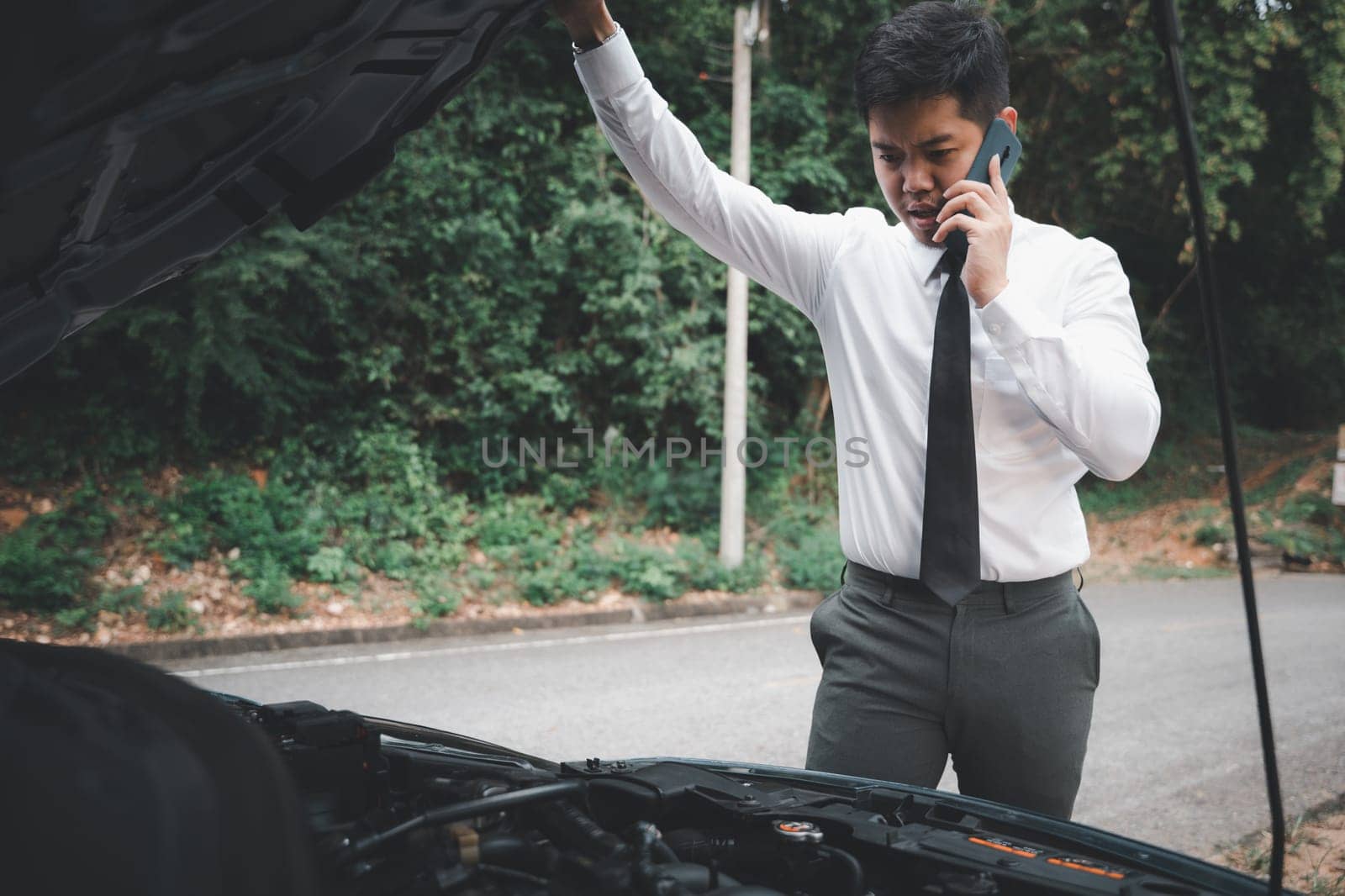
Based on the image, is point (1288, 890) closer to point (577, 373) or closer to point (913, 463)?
point (913, 463)

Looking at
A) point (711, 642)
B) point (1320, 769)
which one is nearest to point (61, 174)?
point (1320, 769)

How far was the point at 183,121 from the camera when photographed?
131 centimetres

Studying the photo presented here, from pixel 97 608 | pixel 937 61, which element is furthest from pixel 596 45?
pixel 97 608

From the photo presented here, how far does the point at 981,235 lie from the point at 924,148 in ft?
0.81

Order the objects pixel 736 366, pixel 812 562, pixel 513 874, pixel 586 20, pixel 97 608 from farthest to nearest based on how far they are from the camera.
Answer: pixel 812 562
pixel 736 366
pixel 97 608
pixel 586 20
pixel 513 874

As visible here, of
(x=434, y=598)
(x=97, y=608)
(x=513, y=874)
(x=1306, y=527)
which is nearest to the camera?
(x=513, y=874)

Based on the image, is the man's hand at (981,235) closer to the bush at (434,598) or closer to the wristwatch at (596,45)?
the wristwatch at (596,45)

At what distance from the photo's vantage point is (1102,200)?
16.2 metres

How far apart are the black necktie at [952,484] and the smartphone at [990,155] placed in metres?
0.16

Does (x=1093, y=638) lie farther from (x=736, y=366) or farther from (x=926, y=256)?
(x=736, y=366)

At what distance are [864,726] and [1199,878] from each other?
2.09 ft

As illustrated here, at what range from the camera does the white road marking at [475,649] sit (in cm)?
693

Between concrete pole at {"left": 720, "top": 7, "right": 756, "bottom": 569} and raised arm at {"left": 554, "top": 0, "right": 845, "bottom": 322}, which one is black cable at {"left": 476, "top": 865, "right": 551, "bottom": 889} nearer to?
raised arm at {"left": 554, "top": 0, "right": 845, "bottom": 322}

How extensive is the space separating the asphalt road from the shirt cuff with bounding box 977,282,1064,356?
124 inches
